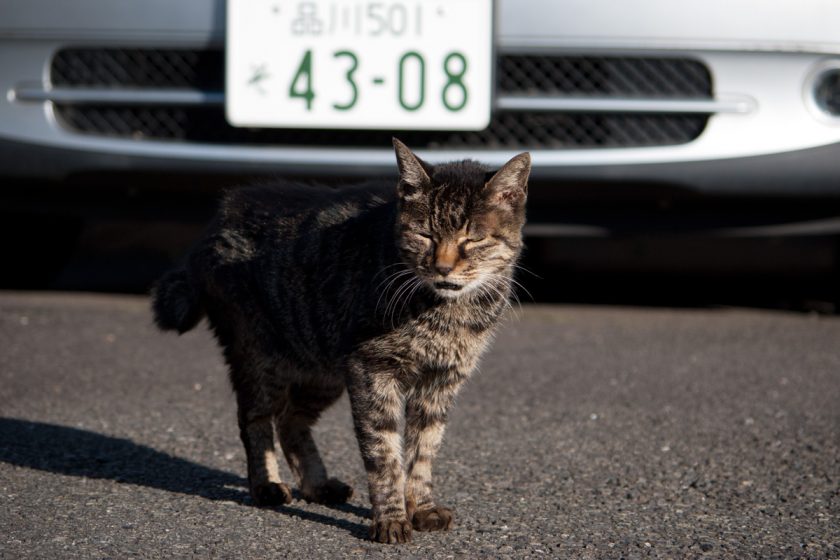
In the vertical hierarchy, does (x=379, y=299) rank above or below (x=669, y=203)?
above

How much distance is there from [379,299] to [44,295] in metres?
2.94

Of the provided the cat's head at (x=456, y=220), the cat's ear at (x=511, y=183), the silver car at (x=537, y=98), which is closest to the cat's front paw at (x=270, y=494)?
the cat's head at (x=456, y=220)

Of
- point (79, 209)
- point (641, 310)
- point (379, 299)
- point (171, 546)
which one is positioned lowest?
point (641, 310)

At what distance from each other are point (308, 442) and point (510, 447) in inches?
23.0

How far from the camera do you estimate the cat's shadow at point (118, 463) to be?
3191mm

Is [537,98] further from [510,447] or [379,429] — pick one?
[379,429]

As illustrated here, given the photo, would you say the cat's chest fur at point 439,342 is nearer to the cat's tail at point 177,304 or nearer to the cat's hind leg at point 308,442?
the cat's hind leg at point 308,442

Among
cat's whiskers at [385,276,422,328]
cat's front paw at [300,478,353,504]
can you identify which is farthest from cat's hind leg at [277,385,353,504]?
cat's whiskers at [385,276,422,328]

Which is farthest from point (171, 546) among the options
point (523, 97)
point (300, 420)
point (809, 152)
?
point (809, 152)

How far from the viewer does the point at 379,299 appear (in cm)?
307

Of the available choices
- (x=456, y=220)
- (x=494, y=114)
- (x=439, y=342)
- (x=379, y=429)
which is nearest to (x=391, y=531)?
(x=379, y=429)

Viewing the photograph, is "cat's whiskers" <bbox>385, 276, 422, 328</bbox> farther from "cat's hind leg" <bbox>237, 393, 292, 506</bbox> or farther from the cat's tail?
the cat's tail

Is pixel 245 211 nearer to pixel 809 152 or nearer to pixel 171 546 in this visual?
pixel 171 546

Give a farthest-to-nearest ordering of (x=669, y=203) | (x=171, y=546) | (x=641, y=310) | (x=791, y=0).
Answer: (x=641, y=310), (x=669, y=203), (x=791, y=0), (x=171, y=546)
